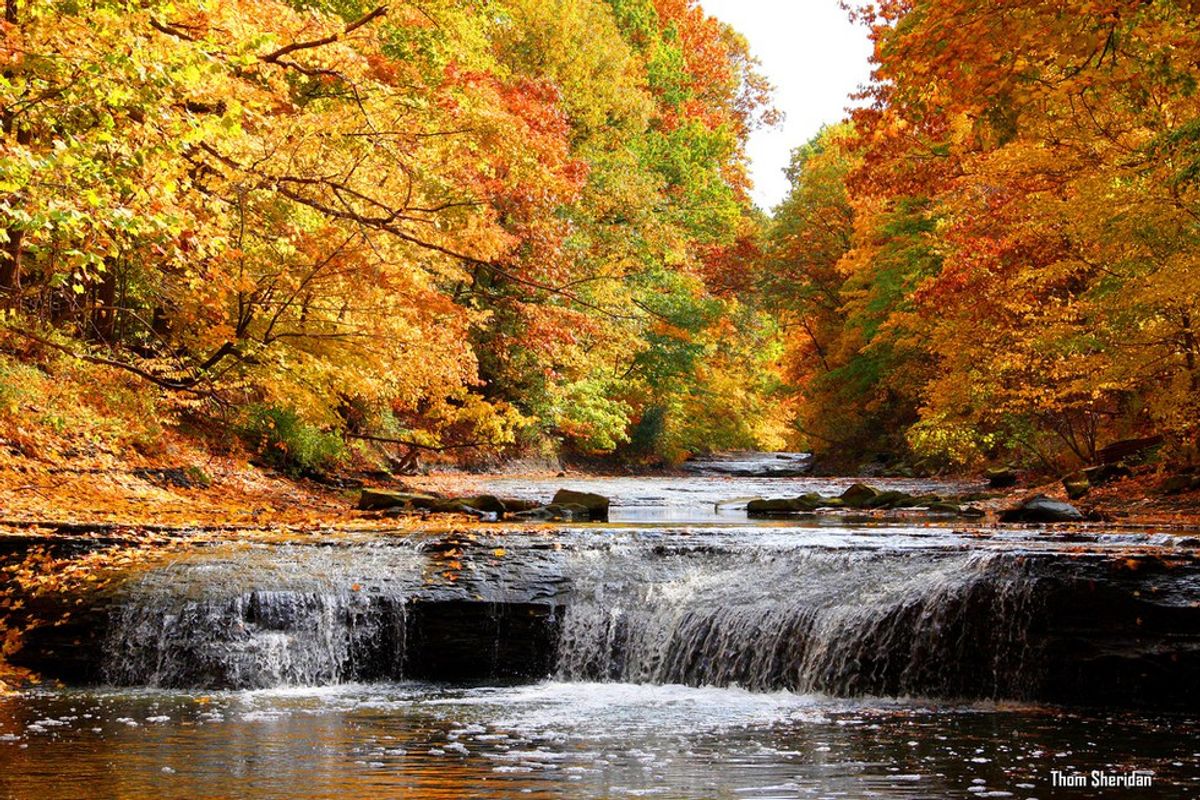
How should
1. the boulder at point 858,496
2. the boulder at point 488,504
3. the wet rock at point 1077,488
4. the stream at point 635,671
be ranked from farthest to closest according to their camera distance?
the boulder at point 858,496 → the wet rock at point 1077,488 → the boulder at point 488,504 → the stream at point 635,671

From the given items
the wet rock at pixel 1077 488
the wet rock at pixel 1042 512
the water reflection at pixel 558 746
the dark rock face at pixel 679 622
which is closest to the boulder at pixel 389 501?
the dark rock face at pixel 679 622

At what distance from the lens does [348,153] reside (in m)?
13.2

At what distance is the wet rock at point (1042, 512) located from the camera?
45.4 ft

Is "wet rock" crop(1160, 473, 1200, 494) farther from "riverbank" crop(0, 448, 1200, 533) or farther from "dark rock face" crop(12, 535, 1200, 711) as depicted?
"dark rock face" crop(12, 535, 1200, 711)

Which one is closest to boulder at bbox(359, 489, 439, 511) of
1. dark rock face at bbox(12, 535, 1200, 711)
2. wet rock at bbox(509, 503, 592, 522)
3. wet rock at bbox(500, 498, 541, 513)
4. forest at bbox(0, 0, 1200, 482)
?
forest at bbox(0, 0, 1200, 482)

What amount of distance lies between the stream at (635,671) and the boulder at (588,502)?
162 inches

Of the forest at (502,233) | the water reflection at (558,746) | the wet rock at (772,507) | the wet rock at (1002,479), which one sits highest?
the forest at (502,233)

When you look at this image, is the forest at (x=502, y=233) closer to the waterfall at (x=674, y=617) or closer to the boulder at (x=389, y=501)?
the boulder at (x=389, y=501)

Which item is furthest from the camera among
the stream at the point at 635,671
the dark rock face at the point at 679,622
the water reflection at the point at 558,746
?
the dark rock face at the point at 679,622

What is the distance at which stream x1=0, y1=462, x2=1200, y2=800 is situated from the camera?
5852 millimetres

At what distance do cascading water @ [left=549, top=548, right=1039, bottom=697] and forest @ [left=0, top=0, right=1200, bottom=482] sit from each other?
9.19 ft

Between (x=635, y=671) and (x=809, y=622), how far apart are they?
162 centimetres

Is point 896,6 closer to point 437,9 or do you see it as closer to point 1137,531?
point 437,9

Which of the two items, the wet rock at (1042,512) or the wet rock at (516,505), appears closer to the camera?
the wet rock at (1042,512)
